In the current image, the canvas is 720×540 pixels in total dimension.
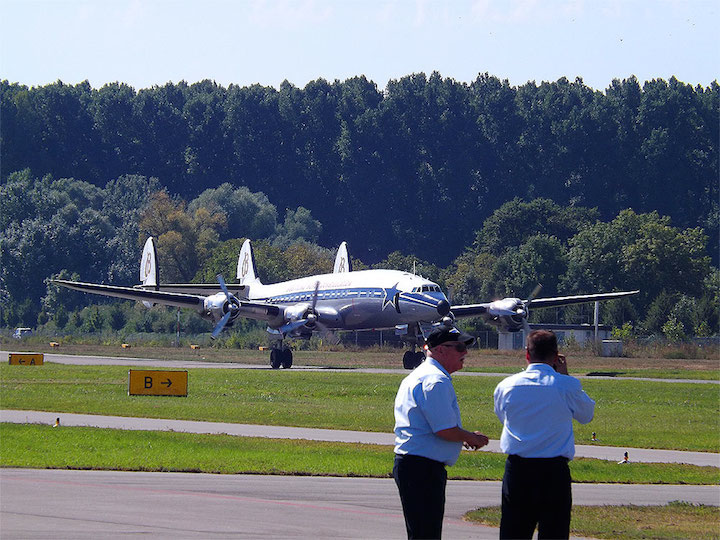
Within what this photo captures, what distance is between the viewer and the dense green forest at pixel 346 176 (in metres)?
123

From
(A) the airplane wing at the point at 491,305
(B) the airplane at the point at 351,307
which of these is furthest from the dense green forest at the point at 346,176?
(B) the airplane at the point at 351,307

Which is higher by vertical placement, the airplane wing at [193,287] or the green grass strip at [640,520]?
the airplane wing at [193,287]

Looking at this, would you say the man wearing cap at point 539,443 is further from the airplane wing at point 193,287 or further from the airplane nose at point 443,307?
the airplane wing at point 193,287

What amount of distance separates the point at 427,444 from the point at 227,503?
19.5ft

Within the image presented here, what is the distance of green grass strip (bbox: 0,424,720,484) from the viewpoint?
1909cm

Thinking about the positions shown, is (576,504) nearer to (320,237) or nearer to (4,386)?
(4,386)

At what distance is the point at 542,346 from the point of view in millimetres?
10289

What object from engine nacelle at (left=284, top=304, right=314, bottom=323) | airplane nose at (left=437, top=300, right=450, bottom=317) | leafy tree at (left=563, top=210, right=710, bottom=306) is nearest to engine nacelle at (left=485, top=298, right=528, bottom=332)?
airplane nose at (left=437, top=300, right=450, bottom=317)

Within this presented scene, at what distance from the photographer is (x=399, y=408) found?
1023 centimetres

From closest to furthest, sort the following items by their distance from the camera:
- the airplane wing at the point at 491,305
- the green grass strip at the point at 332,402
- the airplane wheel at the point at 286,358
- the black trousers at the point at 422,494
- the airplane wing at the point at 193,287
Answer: the black trousers at the point at 422,494 → the green grass strip at the point at 332,402 → the airplane wheel at the point at 286,358 → the airplane wing at the point at 491,305 → the airplane wing at the point at 193,287

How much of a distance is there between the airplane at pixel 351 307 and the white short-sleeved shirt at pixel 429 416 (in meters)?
40.2

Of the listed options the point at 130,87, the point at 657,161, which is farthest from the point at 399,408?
the point at 130,87

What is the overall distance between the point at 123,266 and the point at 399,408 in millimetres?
124701

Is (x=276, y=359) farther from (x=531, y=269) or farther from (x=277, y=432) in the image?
(x=531, y=269)
